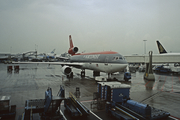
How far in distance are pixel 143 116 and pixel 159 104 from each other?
14.5ft

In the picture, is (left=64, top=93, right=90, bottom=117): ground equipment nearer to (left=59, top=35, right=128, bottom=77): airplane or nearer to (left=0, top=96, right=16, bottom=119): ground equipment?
(left=0, top=96, right=16, bottom=119): ground equipment

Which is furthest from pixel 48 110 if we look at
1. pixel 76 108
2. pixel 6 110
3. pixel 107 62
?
pixel 107 62

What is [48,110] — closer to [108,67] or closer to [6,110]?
[6,110]

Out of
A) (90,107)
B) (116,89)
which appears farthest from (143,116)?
(90,107)

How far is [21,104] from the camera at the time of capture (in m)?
12.0

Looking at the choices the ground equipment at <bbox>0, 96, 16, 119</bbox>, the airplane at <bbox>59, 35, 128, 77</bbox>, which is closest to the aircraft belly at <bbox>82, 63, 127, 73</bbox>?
the airplane at <bbox>59, 35, 128, 77</bbox>

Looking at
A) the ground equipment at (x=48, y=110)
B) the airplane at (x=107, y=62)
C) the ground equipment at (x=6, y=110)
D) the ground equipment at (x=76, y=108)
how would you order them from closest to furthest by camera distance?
the ground equipment at (x=48, y=110), the ground equipment at (x=76, y=108), the ground equipment at (x=6, y=110), the airplane at (x=107, y=62)

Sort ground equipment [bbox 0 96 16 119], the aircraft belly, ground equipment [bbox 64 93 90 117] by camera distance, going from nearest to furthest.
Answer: ground equipment [bbox 64 93 90 117] → ground equipment [bbox 0 96 16 119] → the aircraft belly

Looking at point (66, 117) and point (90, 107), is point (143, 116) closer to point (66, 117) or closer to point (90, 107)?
point (90, 107)

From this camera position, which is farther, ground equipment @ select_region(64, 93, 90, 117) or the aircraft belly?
the aircraft belly

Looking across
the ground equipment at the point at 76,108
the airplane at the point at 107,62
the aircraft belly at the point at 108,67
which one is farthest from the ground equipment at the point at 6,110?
the airplane at the point at 107,62

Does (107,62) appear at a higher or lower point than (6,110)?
higher

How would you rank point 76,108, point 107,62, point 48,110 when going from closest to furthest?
point 48,110
point 76,108
point 107,62

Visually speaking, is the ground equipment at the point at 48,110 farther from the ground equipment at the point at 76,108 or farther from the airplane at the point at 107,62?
the airplane at the point at 107,62
